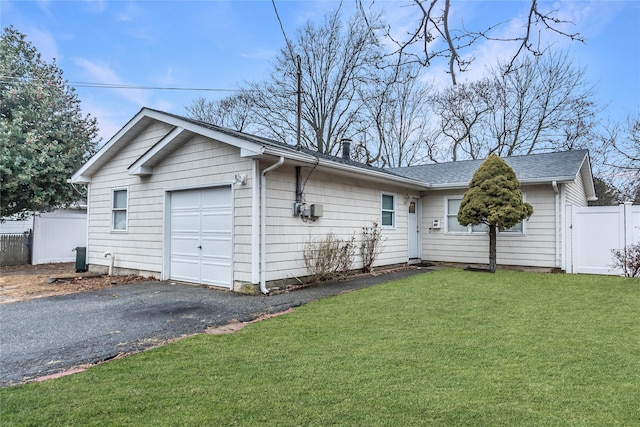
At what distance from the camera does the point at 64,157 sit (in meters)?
13.7

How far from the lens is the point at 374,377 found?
319 cm

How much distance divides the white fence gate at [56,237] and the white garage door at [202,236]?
6913 mm

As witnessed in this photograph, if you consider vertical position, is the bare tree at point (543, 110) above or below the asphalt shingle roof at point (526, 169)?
above

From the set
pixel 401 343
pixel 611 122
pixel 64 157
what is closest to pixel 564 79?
pixel 611 122

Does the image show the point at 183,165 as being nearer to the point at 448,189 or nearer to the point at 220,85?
the point at 220,85

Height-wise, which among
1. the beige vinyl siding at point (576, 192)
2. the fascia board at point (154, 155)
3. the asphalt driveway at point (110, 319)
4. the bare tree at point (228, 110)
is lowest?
the asphalt driveway at point (110, 319)

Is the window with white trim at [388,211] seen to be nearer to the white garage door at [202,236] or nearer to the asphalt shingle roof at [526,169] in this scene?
the asphalt shingle roof at [526,169]

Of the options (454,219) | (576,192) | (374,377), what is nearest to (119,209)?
(374,377)

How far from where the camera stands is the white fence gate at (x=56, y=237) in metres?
13.1

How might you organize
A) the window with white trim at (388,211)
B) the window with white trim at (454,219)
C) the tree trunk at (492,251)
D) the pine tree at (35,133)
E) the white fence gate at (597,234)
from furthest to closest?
the pine tree at (35,133)
the window with white trim at (454,219)
the window with white trim at (388,211)
the tree trunk at (492,251)
the white fence gate at (597,234)

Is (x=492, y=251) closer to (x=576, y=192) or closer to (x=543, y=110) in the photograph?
(x=576, y=192)

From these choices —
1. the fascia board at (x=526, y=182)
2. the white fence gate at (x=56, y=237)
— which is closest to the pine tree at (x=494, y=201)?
the fascia board at (x=526, y=182)

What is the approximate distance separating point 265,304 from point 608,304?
5519mm

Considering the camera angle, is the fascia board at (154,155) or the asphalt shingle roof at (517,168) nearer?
the fascia board at (154,155)
